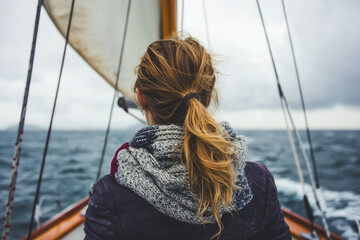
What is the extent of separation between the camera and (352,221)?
15.2ft

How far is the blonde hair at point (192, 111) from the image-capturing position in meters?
0.51

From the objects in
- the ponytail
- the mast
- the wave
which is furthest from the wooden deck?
the wave

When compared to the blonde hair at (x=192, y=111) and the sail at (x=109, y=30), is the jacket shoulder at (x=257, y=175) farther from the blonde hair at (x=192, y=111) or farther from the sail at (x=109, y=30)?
the sail at (x=109, y=30)

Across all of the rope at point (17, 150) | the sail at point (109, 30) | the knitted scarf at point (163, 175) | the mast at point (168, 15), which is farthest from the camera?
the mast at point (168, 15)

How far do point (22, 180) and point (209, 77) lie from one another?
9.96m

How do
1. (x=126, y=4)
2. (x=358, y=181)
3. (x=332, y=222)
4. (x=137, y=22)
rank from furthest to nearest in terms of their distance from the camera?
(x=358, y=181) < (x=332, y=222) < (x=137, y=22) < (x=126, y=4)

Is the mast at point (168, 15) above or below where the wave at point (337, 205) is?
above

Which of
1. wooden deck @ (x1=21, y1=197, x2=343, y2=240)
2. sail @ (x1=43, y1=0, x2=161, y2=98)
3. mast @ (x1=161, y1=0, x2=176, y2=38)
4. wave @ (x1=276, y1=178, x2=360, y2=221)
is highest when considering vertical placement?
mast @ (x1=161, y1=0, x2=176, y2=38)

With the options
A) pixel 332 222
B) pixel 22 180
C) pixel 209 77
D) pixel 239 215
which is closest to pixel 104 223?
pixel 239 215

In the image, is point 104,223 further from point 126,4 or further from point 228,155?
point 126,4

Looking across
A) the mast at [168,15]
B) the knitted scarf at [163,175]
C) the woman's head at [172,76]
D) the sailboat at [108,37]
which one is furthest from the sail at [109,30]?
the knitted scarf at [163,175]

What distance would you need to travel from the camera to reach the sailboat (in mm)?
1519

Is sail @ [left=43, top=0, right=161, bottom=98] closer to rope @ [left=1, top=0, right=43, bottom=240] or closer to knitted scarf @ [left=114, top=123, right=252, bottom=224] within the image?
rope @ [left=1, top=0, right=43, bottom=240]

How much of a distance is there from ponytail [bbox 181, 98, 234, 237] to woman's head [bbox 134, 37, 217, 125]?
0.18 ft
